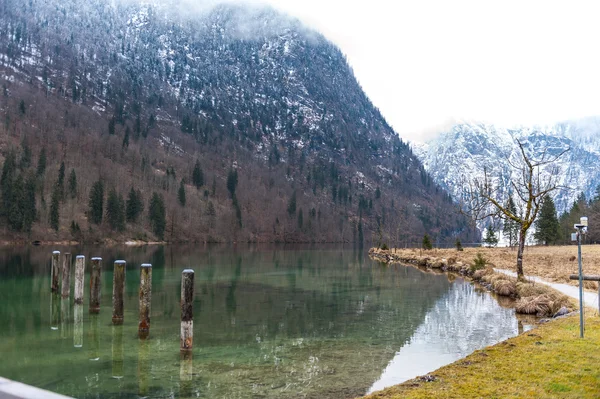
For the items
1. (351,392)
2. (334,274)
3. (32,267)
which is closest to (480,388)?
(351,392)

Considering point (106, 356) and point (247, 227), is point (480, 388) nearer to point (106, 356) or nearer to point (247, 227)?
point (106, 356)

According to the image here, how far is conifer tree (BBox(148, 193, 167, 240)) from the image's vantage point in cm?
14538

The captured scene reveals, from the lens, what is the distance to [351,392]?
1340 centimetres

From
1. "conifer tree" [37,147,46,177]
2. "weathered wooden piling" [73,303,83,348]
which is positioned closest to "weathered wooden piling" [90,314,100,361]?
"weathered wooden piling" [73,303,83,348]

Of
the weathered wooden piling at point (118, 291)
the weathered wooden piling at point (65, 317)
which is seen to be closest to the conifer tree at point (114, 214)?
the weathered wooden piling at point (65, 317)

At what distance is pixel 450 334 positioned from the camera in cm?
2186

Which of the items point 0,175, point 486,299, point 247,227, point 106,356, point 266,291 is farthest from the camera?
point 247,227

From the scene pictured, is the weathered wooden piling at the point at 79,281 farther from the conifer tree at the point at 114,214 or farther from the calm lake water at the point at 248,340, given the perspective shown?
the conifer tree at the point at 114,214

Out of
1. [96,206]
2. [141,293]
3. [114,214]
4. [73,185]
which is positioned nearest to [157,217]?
[114,214]

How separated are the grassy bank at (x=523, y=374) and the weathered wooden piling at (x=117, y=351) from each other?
336 inches

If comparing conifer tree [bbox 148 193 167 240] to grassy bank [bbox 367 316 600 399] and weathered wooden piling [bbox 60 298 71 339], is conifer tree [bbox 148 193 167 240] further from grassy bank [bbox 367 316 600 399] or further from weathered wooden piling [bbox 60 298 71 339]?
grassy bank [bbox 367 316 600 399]

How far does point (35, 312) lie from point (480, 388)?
22933 millimetres

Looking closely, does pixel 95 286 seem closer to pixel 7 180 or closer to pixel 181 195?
pixel 7 180

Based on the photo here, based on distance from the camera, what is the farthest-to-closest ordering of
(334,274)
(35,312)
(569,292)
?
(334,274) → (569,292) → (35,312)
